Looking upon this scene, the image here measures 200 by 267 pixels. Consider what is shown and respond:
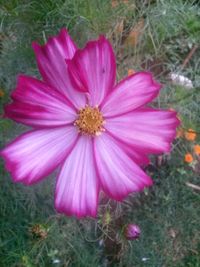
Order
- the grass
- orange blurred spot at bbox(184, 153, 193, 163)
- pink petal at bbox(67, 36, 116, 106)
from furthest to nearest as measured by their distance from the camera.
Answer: orange blurred spot at bbox(184, 153, 193, 163), the grass, pink petal at bbox(67, 36, 116, 106)

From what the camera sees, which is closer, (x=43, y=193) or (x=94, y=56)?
(x=94, y=56)

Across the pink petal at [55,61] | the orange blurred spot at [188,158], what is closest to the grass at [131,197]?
the orange blurred spot at [188,158]

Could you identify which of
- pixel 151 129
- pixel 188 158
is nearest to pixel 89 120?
pixel 151 129

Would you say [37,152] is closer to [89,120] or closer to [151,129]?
[89,120]

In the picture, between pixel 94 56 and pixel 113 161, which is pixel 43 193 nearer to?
pixel 113 161

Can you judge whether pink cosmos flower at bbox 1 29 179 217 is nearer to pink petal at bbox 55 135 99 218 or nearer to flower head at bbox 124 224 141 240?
pink petal at bbox 55 135 99 218

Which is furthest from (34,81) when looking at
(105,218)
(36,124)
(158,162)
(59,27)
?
(158,162)

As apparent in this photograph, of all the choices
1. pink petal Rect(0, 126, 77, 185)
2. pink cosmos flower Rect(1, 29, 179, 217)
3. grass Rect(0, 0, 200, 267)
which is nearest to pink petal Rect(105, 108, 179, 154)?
pink cosmos flower Rect(1, 29, 179, 217)
